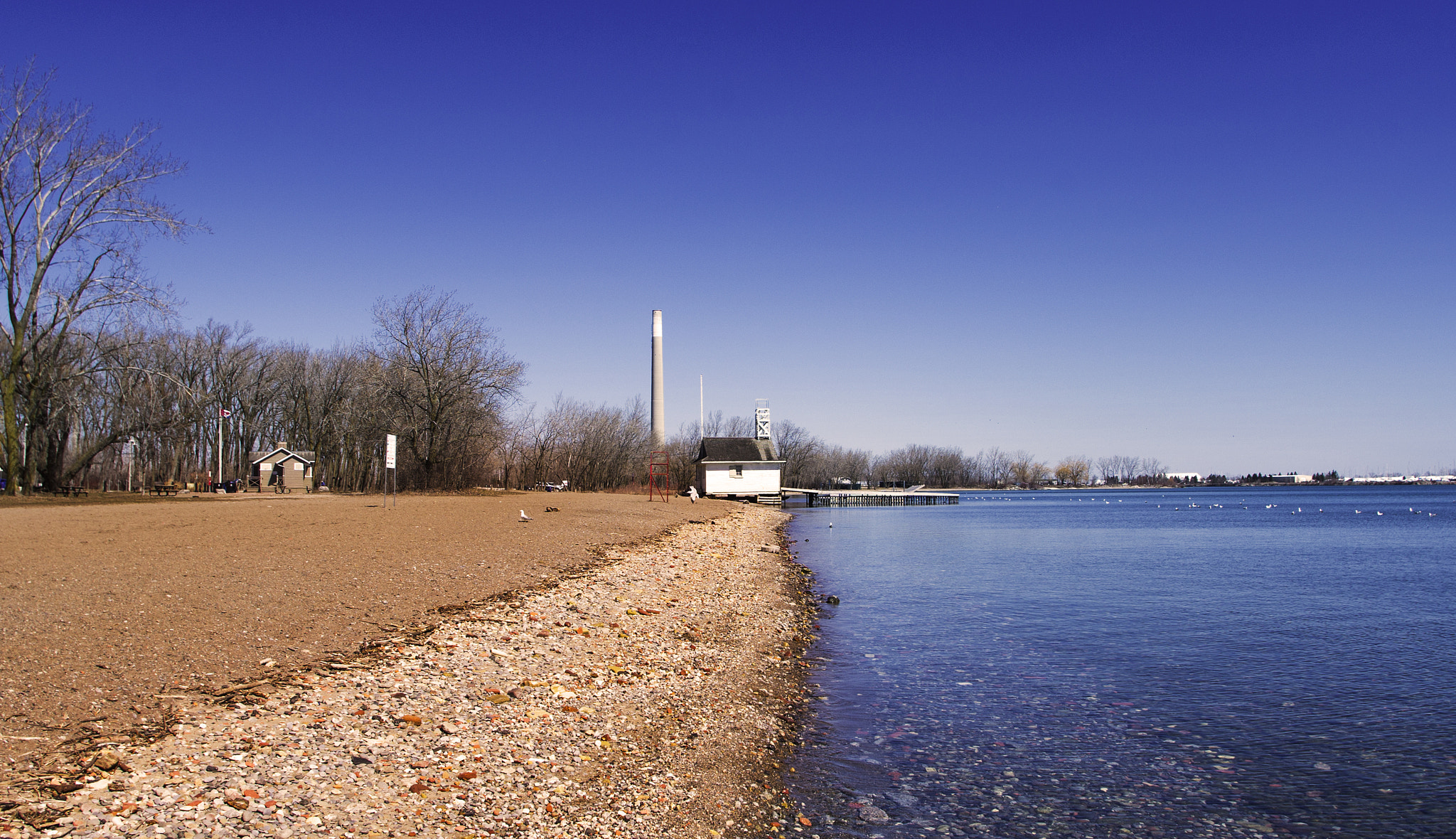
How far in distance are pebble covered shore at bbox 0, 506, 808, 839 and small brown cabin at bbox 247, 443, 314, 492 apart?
50946 mm

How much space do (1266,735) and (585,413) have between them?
237 feet

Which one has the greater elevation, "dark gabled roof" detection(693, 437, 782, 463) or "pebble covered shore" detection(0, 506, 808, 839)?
"dark gabled roof" detection(693, 437, 782, 463)

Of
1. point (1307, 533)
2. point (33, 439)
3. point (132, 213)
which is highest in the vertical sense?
point (132, 213)

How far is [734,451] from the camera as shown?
78.9 meters

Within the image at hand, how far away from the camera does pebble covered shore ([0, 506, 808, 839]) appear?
5461mm

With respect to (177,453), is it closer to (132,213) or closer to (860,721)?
(132,213)

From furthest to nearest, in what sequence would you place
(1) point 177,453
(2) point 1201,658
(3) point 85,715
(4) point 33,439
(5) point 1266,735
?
1. (1) point 177,453
2. (4) point 33,439
3. (2) point 1201,658
4. (5) point 1266,735
5. (3) point 85,715

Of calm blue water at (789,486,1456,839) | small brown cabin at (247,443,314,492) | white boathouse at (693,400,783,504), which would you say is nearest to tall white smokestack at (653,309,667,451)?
white boathouse at (693,400,783,504)

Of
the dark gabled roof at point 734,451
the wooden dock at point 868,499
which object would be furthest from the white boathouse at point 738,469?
the wooden dock at point 868,499

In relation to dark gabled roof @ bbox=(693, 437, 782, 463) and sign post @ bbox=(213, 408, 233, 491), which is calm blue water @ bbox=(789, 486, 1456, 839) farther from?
dark gabled roof @ bbox=(693, 437, 782, 463)

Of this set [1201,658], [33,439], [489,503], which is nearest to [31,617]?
[1201,658]

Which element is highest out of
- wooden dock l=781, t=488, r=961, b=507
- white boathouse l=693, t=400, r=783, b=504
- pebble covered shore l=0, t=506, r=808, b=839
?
white boathouse l=693, t=400, r=783, b=504

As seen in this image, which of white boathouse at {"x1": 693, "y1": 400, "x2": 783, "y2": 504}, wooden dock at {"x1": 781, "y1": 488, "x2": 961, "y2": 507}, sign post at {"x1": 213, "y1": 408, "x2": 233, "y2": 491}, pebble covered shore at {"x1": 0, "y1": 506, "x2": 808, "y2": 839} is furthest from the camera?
wooden dock at {"x1": 781, "y1": 488, "x2": 961, "y2": 507}

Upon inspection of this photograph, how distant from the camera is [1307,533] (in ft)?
163
